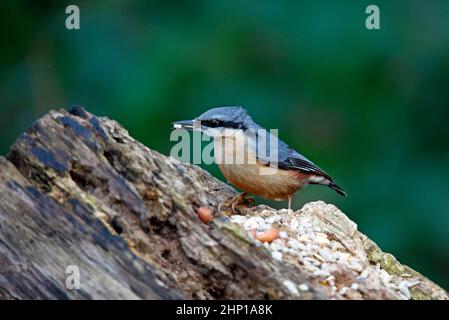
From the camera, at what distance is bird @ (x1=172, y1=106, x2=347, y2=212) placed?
4965mm

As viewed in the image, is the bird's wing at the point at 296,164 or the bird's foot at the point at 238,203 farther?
the bird's wing at the point at 296,164

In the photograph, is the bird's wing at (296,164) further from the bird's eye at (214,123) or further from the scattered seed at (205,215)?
the scattered seed at (205,215)

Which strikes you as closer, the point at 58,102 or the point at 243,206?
the point at 243,206

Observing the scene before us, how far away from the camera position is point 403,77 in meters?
7.47

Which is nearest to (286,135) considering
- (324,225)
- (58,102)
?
(58,102)

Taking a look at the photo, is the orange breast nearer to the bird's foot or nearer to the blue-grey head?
the bird's foot

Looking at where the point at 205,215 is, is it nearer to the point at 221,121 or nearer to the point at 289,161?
the point at 221,121

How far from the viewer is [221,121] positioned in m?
5.01

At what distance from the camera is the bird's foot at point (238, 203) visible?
15.2 feet

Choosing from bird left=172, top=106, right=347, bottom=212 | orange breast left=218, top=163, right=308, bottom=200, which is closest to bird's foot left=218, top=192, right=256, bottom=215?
bird left=172, top=106, right=347, bottom=212

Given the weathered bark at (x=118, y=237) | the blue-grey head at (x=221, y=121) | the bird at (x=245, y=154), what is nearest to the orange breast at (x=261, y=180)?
the bird at (x=245, y=154)

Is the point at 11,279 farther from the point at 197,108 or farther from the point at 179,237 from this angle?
the point at 197,108

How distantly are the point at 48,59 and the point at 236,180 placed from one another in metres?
3.44
